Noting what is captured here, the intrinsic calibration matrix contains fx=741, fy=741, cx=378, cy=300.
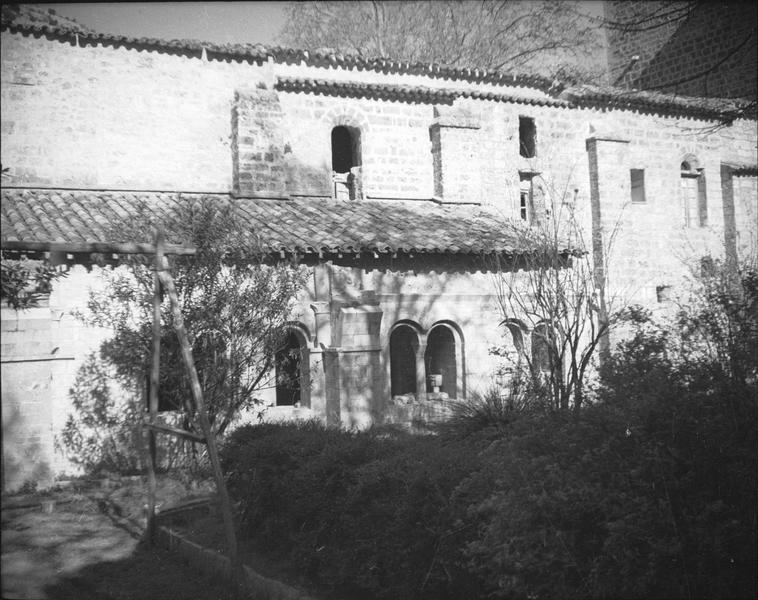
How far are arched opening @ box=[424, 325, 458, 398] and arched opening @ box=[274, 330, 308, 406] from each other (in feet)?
8.59

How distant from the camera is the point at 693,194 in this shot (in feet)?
63.2

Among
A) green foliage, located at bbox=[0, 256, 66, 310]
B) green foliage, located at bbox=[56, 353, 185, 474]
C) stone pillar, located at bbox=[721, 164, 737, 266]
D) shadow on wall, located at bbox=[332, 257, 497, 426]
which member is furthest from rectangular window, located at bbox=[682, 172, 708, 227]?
green foliage, located at bbox=[0, 256, 66, 310]

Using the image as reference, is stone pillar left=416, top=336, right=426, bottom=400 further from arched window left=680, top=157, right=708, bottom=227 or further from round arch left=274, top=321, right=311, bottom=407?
arched window left=680, top=157, right=708, bottom=227

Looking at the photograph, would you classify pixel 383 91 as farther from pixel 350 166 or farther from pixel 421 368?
pixel 421 368

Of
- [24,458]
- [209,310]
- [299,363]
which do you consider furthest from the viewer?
[299,363]

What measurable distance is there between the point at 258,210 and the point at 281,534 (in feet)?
27.0

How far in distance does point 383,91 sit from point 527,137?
3.92 metres

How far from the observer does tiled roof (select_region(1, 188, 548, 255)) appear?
11.4m

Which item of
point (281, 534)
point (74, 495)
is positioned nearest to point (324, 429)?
point (281, 534)

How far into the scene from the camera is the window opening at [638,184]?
1823 centimetres

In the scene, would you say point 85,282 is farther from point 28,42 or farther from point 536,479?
point 536,479

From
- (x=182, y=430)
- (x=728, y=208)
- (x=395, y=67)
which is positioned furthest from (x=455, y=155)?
(x=182, y=430)

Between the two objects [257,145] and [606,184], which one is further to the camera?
[606,184]

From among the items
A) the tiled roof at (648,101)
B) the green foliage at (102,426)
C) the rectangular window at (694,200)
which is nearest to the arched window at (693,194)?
the rectangular window at (694,200)
